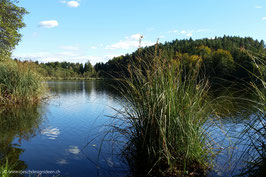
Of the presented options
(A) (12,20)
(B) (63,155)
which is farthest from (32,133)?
(A) (12,20)

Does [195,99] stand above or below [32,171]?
above

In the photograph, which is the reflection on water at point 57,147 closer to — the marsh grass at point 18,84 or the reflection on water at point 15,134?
the reflection on water at point 15,134

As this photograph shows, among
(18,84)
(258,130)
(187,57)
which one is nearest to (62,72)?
(18,84)

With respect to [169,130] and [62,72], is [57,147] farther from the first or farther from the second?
[62,72]

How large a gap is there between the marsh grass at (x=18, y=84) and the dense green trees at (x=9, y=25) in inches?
245

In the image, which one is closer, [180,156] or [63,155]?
[180,156]

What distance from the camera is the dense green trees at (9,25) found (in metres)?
16.9

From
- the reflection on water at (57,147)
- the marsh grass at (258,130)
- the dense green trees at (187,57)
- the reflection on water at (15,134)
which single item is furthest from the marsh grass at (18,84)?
the marsh grass at (258,130)

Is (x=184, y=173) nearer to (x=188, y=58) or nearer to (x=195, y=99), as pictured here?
(x=195, y=99)

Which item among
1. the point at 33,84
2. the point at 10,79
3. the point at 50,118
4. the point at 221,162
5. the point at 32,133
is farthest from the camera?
the point at 33,84

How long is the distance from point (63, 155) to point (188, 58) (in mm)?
4464

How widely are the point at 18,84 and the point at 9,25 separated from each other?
9722 mm

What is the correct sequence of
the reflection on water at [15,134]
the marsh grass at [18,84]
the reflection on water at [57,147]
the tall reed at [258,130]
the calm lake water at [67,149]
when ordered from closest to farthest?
1. the tall reed at [258,130]
2. the calm lake water at [67,149]
3. the reflection on water at [57,147]
4. the reflection on water at [15,134]
5. the marsh grass at [18,84]

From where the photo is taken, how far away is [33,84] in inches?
482
